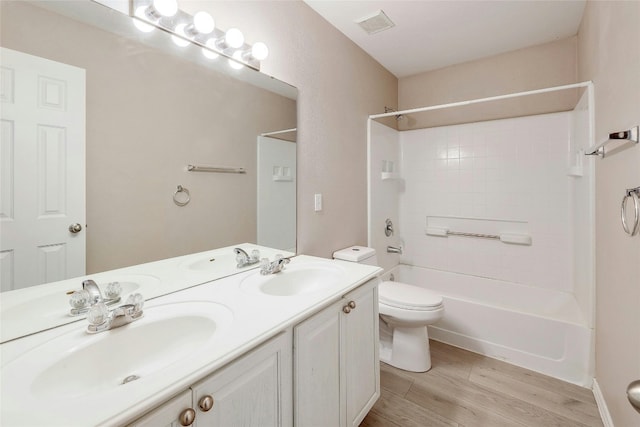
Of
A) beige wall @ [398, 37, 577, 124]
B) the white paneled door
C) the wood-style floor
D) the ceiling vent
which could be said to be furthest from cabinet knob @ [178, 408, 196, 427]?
beige wall @ [398, 37, 577, 124]

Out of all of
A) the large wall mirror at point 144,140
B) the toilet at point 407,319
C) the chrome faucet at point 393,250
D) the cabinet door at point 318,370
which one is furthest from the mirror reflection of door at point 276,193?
the chrome faucet at point 393,250

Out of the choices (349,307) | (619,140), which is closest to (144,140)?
(349,307)

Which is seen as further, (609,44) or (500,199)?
(500,199)

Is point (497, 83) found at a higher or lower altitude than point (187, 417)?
higher

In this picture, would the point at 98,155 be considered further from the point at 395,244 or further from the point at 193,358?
the point at 395,244

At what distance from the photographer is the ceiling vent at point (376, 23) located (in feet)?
6.35

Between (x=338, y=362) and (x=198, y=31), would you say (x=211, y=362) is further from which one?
(x=198, y=31)

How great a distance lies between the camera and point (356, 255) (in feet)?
6.72

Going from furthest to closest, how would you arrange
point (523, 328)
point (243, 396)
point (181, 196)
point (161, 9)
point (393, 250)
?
point (393, 250) < point (523, 328) < point (181, 196) < point (161, 9) < point (243, 396)

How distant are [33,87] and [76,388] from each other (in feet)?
2.75

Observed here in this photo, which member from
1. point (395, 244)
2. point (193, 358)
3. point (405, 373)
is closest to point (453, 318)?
point (405, 373)

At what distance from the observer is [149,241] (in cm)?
112

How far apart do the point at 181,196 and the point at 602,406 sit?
2376 millimetres

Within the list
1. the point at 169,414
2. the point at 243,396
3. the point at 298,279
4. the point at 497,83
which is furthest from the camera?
the point at 497,83
